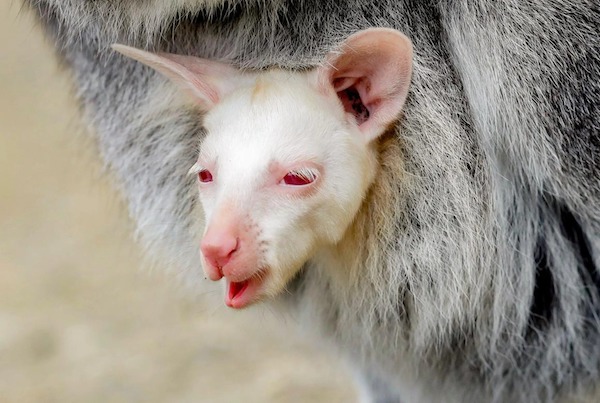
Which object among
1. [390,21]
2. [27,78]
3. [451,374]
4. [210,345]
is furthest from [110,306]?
[27,78]

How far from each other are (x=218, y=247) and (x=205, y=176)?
0.16m

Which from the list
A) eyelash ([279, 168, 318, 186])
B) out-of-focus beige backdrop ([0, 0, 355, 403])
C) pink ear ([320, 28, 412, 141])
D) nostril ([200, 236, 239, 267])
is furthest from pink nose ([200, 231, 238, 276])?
out-of-focus beige backdrop ([0, 0, 355, 403])

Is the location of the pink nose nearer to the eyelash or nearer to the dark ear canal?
the eyelash

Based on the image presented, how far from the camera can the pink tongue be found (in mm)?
1297

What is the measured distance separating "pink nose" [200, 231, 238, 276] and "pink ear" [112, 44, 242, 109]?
0.29 m

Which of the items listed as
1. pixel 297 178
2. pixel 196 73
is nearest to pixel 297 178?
pixel 297 178

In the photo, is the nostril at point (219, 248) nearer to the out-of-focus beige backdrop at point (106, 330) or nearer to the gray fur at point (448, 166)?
the gray fur at point (448, 166)

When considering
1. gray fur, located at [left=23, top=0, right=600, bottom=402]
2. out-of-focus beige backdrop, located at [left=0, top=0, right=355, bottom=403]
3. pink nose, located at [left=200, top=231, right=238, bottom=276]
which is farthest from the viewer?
out-of-focus beige backdrop, located at [left=0, top=0, right=355, bottom=403]

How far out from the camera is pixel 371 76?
1.41m

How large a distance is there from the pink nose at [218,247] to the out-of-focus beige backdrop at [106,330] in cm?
83

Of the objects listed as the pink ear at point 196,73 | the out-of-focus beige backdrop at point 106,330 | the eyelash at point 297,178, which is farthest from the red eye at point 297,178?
the out-of-focus beige backdrop at point 106,330

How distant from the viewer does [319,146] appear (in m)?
1.35

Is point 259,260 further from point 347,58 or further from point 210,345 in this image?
point 210,345

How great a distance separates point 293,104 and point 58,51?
715mm
